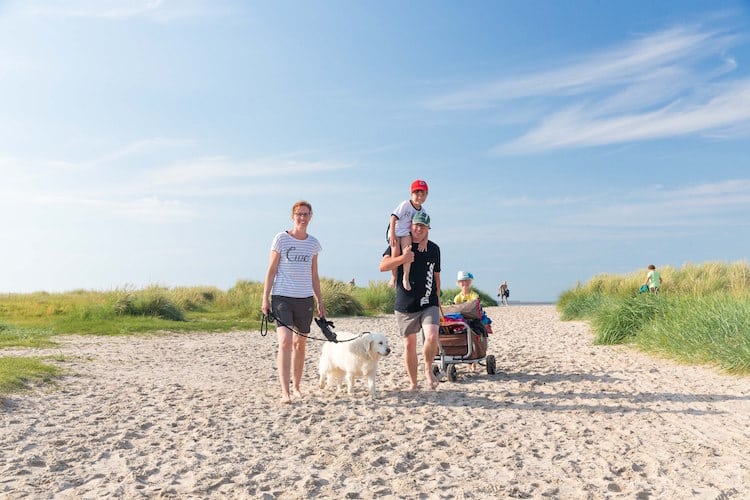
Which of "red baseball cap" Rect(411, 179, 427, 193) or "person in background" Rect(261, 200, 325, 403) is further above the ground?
"red baseball cap" Rect(411, 179, 427, 193)

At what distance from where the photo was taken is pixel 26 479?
174 inches

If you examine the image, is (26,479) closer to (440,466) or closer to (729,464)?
(440,466)

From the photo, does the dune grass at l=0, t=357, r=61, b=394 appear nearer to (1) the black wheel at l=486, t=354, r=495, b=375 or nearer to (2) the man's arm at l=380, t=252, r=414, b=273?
(2) the man's arm at l=380, t=252, r=414, b=273

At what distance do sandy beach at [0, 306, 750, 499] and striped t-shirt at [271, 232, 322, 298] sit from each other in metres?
1.24

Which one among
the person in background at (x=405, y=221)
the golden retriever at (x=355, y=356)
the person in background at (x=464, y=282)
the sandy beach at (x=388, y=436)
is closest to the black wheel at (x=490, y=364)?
the sandy beach at (x=388, y=436)

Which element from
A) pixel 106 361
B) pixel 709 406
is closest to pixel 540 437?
pixel 709 406

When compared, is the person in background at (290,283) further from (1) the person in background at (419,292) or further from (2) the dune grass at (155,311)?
(2) the dune grass at (155,311)

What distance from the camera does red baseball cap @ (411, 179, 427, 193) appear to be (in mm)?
6988

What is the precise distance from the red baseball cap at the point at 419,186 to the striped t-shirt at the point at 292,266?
1289 millimetres

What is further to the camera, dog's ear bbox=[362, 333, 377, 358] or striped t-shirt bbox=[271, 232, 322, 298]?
dog's ear bbox=[362, 333, 377, 358]

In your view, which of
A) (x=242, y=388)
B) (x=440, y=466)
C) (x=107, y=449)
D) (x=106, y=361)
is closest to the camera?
(x=440, y=466)

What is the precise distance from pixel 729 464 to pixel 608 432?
1.16 meters

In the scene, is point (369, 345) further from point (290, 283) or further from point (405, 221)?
point (405, 221)


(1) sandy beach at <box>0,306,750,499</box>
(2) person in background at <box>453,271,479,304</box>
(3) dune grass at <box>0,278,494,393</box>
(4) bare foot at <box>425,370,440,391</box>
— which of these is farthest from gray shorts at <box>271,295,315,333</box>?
(3) dune grass at <box>0,278,494,393</box>
